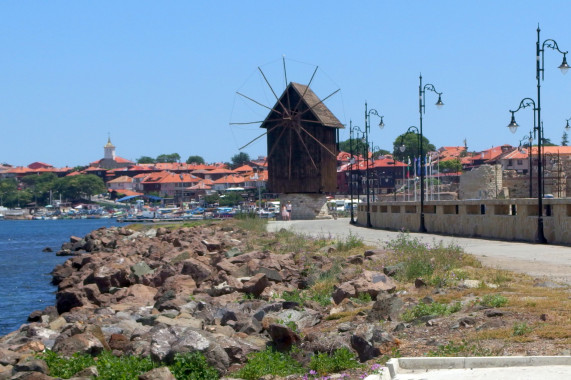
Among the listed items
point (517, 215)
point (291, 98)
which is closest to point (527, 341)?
point (517, 215)

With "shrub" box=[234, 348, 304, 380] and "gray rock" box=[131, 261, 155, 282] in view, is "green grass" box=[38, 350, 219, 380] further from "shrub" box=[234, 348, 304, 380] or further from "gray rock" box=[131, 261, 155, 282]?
"gray rock" box=[131, 261, 155, 282]

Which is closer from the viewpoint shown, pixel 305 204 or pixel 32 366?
pixel 32 366

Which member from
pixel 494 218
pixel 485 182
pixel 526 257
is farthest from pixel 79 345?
pixel 485 182

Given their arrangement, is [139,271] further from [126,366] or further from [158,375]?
[158,375]

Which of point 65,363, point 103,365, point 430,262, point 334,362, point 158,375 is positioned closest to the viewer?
point 158,375

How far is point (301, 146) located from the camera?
5888cm

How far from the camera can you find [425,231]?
113 ft

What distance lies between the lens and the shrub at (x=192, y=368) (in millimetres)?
10230

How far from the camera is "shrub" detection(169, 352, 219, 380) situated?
10230 mm

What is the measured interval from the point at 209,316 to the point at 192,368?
3.98 metres

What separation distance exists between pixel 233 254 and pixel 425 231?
10.3 meters

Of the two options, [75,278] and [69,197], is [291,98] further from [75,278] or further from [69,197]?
[69,197]

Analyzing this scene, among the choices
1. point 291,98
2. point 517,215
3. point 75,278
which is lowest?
point 75,278

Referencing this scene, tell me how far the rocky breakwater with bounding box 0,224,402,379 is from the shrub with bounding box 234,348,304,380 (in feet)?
0.94
